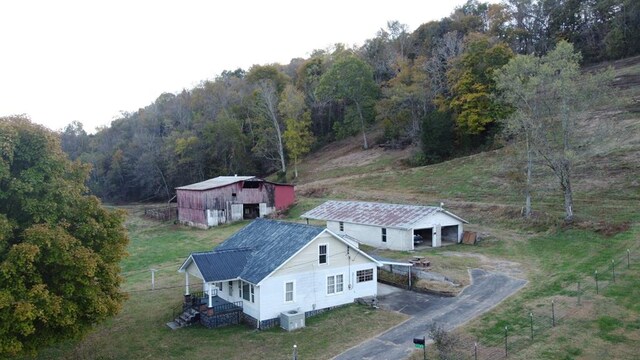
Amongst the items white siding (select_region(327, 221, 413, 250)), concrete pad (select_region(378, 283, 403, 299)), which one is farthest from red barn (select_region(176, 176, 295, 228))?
concrete pad (select_region(378, 283, 403, 299))

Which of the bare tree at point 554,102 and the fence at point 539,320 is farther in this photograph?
the bare tree at point 554,102

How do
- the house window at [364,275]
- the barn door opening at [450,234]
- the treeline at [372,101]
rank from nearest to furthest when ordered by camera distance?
the house window at [364,275] < the barn door opening at [450,234] < the treeline at [372,101]

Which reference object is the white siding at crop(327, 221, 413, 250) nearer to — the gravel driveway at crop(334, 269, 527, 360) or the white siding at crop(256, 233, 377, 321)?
the gravel driveway at crop(334, 269, 527, 360)

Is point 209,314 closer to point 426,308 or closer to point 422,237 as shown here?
point 426,308

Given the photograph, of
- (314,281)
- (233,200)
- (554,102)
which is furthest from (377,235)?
(233,200)

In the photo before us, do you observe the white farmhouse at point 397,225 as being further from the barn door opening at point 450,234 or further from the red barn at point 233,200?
the red barn at point 233,200

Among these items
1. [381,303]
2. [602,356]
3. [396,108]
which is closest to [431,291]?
[381,303]

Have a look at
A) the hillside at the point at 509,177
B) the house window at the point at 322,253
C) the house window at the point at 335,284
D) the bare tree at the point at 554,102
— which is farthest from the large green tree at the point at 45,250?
the hillside at the point at 509,177
